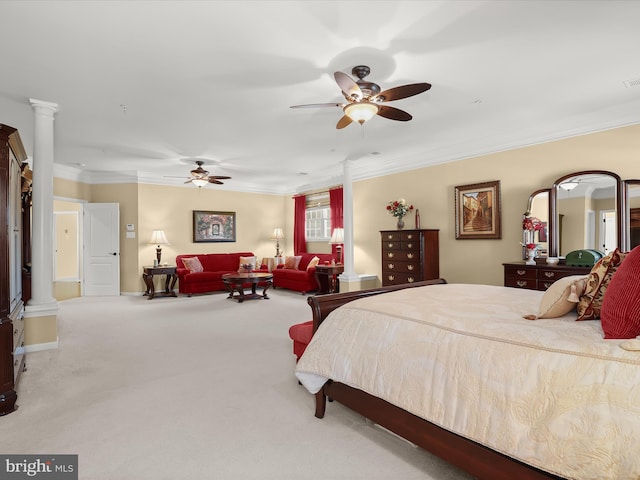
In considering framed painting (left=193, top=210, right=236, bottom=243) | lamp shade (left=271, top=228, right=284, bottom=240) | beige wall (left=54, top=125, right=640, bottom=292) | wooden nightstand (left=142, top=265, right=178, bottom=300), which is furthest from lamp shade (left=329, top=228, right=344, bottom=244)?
wooden nightstand (left=142, top=265, right=178, bottom=300)

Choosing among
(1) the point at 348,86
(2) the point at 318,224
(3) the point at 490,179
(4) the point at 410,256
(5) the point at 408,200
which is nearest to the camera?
(1) the point at 348,86

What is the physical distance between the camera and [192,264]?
25.5 feet

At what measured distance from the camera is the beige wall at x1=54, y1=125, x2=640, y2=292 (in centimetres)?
431

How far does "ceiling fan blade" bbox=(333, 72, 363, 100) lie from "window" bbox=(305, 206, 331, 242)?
5.67 metres

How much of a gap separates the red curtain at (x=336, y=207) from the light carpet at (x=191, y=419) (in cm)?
407

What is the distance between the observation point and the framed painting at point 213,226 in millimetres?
8500

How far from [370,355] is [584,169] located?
3961mm

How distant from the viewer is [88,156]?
6.14 metres

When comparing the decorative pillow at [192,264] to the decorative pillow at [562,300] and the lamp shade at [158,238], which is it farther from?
the decorative pillow at [562,300]

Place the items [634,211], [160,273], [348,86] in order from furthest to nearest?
[160,273] < [634,211] < [348,86]

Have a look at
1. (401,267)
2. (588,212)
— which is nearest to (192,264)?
(401,267)

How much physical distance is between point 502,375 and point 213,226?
811 centimetres

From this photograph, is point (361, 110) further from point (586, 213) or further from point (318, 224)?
point (318, 224)

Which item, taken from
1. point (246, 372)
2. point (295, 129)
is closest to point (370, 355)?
point (246, 372)
